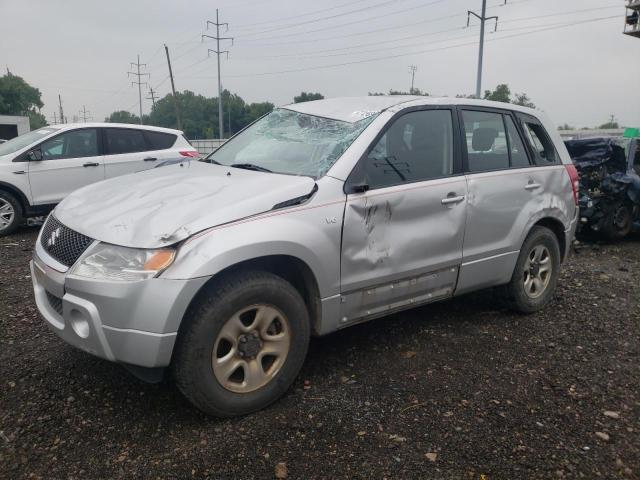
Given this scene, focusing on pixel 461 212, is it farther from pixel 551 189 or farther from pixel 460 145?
pixel 551 189

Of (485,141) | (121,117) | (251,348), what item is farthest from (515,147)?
(121,117)

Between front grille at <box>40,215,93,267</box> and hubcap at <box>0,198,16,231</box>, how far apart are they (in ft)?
17.5

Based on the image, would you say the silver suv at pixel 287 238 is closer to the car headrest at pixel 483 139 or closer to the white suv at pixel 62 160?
the car headrest at pixel 483 139

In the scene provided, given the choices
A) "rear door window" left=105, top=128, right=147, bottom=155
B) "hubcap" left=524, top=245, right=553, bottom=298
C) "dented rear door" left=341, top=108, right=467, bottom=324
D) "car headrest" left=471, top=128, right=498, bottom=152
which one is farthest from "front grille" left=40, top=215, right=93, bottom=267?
"rear door window" left=105, top=128, right=147, bottom=155

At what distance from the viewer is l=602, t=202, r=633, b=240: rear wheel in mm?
7992

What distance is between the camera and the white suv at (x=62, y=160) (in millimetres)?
7742

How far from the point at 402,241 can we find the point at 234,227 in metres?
1.19

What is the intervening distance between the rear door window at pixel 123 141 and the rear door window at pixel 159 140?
0.38 feet

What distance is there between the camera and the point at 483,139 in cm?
410

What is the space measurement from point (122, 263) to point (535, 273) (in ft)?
11.2

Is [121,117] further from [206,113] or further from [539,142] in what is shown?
[539,142]

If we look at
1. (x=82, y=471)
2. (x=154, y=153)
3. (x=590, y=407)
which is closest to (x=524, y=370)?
(x=590, y=407)

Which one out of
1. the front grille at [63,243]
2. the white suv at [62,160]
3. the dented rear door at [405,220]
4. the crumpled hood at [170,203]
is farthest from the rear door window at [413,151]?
the white suv at [62,160]

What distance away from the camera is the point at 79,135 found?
832 centimetres
